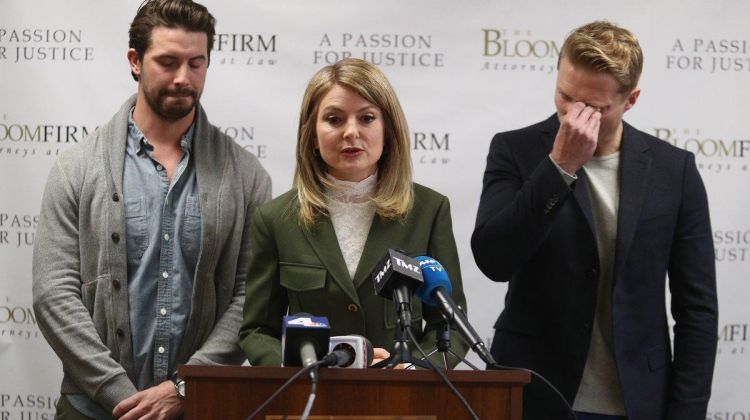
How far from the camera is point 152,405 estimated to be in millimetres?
2527

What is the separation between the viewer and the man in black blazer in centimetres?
226

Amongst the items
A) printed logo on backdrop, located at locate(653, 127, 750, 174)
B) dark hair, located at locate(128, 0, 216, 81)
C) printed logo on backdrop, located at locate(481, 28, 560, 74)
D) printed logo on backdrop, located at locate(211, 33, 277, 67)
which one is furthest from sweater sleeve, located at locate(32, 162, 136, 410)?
printed logo on backdrop, located at locate(653, 127, 750, 174)

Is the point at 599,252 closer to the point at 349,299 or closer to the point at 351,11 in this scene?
the point at 349,299

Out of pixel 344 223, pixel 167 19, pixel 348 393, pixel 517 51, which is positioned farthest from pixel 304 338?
pixel 517 51

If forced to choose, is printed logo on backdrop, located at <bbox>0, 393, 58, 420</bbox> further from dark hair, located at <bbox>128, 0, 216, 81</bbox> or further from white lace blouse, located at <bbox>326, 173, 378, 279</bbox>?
white lace blouse, located at <bbox>326, 173, 378, 279</bbox>

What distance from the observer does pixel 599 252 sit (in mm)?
2328

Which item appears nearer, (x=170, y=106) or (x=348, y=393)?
(x=348, y=393)

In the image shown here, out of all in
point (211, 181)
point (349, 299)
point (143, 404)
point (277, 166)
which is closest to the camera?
point (349, 299)

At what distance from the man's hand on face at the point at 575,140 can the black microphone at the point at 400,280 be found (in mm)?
656

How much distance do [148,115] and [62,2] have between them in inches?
34.1

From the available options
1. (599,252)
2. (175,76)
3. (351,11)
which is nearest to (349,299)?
(599,252)

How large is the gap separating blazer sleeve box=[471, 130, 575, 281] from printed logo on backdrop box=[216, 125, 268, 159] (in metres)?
1.10

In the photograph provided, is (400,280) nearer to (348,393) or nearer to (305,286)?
(348,393)

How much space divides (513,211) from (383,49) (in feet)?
4.12
